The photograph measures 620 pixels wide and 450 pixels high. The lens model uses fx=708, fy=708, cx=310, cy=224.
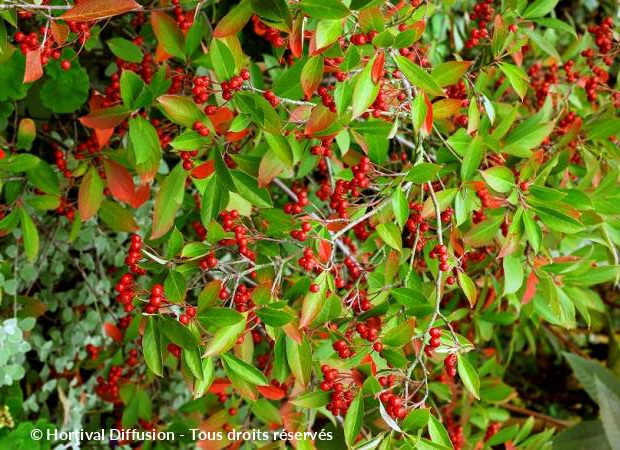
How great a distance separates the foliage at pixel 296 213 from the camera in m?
0.85

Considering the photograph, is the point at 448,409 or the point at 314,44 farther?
the point at 448,409

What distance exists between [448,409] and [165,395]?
2.03ft

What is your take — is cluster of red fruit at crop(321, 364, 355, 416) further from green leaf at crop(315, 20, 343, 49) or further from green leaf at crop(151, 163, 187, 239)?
green leaf at crop(315, 20, 343, 49)

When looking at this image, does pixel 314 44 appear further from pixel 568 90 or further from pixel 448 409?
pixel 448 409

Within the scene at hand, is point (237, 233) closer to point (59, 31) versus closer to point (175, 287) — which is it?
point (175, 287)

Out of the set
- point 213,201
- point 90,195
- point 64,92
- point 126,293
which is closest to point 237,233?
point 213,201

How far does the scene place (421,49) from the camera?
4.26 ft

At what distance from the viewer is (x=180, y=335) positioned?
0.81 m

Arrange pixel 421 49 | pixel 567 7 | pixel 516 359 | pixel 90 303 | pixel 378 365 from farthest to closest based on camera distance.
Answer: pixel 516 359 < pixel 567 7 < pixel 90 303 < pixel 421 49 < pixel 378 365

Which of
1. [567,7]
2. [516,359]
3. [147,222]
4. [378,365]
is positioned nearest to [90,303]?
[147,222]

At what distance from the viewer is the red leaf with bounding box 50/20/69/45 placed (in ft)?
2.93

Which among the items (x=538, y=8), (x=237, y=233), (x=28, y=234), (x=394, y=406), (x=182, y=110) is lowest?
(x=28, y=234)

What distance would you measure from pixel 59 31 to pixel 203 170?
253 millimetres

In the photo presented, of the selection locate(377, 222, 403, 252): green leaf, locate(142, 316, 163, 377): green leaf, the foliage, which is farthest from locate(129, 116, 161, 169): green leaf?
locate(377, 222, 403, 252): green leaf
